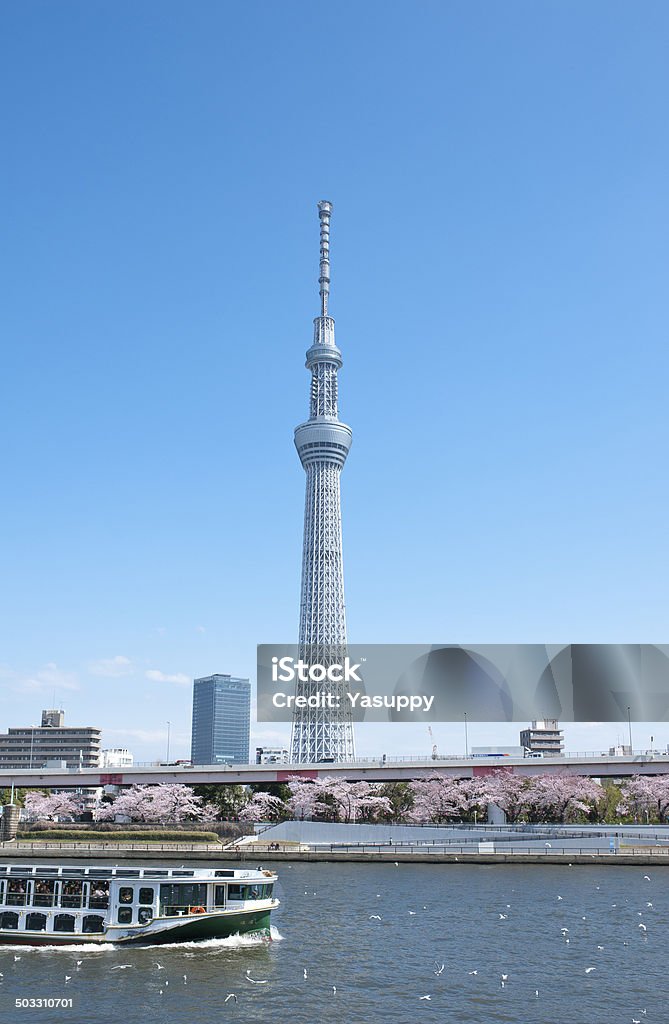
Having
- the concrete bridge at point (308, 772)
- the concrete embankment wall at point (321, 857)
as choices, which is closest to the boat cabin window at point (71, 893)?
the concrete embankment wall at point (321, 857)

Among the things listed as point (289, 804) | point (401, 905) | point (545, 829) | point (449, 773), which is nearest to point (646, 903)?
point (401, 905)

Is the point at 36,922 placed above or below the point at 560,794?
below

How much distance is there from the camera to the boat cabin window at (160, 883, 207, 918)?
1821 inches

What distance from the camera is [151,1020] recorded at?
109 ft

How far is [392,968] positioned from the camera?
40.5m

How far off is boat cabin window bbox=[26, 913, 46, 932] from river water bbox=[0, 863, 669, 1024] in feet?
3.94

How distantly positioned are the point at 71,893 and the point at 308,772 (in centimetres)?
8282

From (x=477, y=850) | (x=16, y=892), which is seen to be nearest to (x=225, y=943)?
(x=16, y=892)

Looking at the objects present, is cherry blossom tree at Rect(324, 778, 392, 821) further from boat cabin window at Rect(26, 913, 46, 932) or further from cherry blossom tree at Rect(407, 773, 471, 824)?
boat cabin window at Rect(26, 913, 46, 932)

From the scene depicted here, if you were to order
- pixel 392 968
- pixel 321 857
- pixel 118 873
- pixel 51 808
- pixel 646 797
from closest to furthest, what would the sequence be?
pixel 392 968 → pixel 118 873 → pixel 321 857 → pixel 646 797 → pixel 51 808

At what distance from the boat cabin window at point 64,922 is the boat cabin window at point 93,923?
0.61 metres

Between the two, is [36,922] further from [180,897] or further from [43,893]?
[180,897]

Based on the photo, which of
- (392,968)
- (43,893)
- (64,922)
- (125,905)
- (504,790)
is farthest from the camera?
(504,790)

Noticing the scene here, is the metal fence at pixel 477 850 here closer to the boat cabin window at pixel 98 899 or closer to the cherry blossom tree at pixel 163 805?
the cherry blossom tree at pixel 163 805
